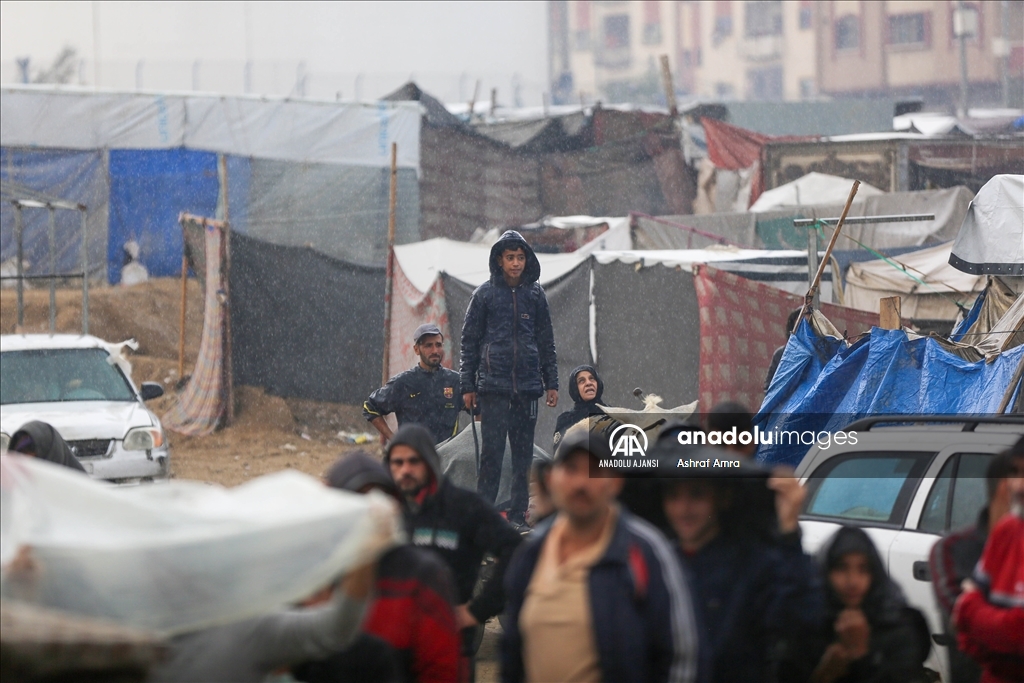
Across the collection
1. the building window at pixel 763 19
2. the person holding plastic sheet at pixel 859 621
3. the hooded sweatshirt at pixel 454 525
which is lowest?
the person holding plastic sheet at pixel 859 621

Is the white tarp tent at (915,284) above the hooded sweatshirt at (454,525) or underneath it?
above

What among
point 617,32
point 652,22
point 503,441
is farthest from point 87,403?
point 617,32

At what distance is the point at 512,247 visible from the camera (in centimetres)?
829

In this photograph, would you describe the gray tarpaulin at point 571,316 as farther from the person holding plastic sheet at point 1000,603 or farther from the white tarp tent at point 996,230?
the person holding plastic sheet at point 1000,603

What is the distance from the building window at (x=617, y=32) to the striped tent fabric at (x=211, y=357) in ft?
207

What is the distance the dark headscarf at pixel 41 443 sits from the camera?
6336 mm

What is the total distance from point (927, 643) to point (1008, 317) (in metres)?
3.97

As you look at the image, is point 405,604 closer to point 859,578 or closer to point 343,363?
point 859,578

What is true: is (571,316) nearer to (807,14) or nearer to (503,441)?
(503,441)

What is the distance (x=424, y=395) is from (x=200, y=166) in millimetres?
16392

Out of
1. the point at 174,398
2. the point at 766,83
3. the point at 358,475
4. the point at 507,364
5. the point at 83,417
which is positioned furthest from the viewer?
the point at 766,83

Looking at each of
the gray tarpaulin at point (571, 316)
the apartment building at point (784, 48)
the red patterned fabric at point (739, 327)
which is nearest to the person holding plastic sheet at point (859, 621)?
the red patterned fabric at point (739, 327)

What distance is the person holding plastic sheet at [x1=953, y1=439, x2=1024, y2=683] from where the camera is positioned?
354 cm

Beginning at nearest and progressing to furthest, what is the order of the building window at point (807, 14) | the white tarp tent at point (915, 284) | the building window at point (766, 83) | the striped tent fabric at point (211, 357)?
1. the white tarp tent at point (915, 284)
2. the striped tent fabric at point (211, 357)
3. the building window at point (807, 14)
4. the building window at point (766, 83)
